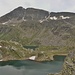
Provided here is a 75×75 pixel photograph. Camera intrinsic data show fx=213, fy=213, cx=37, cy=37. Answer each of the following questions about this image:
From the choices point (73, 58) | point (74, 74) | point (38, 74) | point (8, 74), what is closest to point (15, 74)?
point (8, 74)

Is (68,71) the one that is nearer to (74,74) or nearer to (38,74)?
(74,74)

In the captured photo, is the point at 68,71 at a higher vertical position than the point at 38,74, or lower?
higher

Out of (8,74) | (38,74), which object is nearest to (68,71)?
(38,74)

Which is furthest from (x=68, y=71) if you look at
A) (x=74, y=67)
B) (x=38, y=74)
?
(x=38, y=74)

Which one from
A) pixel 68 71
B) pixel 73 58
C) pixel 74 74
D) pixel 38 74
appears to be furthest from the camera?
pixel 38 74

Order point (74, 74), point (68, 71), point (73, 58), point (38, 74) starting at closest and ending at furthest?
point (74, 74), point (68, 71), point (73, 58), point (38, 74)

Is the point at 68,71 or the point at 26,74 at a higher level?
the point at 68,71

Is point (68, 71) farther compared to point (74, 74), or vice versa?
point (68, 71)

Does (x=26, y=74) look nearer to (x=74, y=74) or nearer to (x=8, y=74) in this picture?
(x=8, y=74)

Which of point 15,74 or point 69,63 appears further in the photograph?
point 15,74
